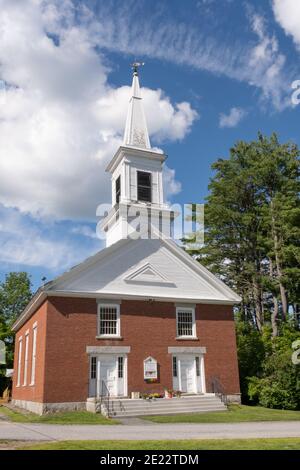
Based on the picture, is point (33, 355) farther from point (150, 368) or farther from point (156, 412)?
point (156, 412)

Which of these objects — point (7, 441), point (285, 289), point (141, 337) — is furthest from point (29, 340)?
point (285, 289)

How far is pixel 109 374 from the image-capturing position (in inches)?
899

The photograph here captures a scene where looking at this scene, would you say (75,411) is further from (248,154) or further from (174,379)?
(248,154)

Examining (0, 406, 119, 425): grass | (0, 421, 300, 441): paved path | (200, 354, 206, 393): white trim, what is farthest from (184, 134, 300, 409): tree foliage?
(0, 421, 300, 441): paved path

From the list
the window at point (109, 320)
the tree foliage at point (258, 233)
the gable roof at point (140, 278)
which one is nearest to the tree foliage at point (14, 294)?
the tree foliage at point (258, 233)

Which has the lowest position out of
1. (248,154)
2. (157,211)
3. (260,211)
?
(157,211)

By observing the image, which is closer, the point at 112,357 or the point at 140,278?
the point at 112,357

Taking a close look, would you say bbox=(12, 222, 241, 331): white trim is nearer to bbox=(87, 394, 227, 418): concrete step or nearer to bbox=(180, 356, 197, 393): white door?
bbox=(180, 356, 197, 393): white door

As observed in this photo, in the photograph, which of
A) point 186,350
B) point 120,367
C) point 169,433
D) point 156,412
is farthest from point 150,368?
point 169,433

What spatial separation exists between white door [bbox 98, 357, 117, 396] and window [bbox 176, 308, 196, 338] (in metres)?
4.13

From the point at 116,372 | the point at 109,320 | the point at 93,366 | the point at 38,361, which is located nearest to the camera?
the point at 93,366

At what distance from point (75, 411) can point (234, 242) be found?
21895mm

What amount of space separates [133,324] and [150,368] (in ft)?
7.77
